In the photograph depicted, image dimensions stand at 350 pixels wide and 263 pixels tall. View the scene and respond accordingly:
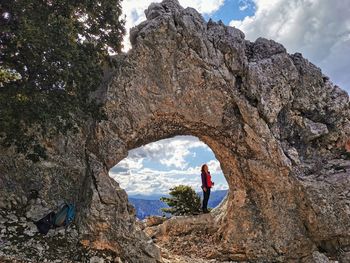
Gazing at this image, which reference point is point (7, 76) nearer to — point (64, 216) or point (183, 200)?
point (64, 216)

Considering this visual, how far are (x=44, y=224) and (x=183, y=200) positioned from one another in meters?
29.0

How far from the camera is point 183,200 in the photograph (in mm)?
44375

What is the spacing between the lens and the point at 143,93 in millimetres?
22203

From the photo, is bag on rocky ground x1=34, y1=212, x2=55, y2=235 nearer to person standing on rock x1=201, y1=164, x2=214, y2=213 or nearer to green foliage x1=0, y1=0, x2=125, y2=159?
green foliage x1=0, y1=0, x2=125, y2=159

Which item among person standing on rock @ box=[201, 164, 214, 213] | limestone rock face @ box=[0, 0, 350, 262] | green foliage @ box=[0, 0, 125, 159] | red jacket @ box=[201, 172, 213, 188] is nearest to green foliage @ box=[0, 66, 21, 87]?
green foliage @ box=[0, 0, 125, 159]

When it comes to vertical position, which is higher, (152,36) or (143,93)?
(152,36)

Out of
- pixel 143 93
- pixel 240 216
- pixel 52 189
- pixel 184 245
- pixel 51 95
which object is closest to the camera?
pixel 51 95

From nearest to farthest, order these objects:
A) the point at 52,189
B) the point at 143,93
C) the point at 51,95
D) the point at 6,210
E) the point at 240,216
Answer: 1. the point at 51,95
2. the point at 6,210
3. the point at 52,189
4. the point at 143,93
5. the point at 240,216

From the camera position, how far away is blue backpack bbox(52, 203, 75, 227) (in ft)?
56.3

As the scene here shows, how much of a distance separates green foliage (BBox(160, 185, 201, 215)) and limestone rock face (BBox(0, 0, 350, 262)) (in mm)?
17683

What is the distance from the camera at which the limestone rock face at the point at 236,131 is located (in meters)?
21.0

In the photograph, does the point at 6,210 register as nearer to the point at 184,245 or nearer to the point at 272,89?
the point at 184,245

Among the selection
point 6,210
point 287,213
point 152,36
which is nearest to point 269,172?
point 287,213

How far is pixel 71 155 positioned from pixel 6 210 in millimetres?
4406
